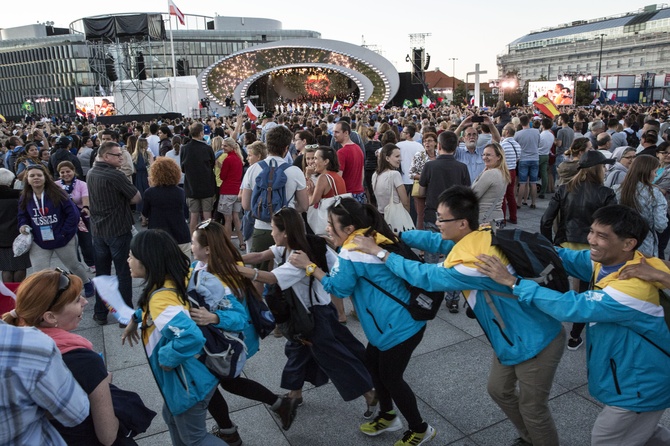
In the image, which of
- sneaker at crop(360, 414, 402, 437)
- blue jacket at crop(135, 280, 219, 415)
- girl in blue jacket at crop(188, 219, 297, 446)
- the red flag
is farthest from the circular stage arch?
blue jacket at crop(135, 280, 219, 415)

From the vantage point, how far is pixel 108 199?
4.82 m

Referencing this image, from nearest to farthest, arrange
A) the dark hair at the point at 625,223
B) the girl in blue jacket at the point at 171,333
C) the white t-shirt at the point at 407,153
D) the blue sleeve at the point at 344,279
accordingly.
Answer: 1. the dark hair at the point at 625,223
2. the girl in blue jacket at the point at 171,333
3. the blue sleeve at the point at 344,279
4. the white t-shirt at the point at 407,153

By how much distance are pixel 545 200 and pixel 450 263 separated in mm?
8835

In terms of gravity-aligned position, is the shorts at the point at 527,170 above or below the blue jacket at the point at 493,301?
below

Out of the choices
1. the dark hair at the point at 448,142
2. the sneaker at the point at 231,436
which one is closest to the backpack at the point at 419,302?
the sneaker at the point at 231,436

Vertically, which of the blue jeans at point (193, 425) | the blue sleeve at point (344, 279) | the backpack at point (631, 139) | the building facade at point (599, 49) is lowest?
the blue jeans at point (193, 425)

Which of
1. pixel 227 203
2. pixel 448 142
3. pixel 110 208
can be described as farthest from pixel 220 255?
pixel 227 203

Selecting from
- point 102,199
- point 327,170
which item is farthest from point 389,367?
point 102,199

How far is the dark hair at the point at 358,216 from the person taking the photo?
2.87 metres

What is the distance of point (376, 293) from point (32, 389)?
1731mm

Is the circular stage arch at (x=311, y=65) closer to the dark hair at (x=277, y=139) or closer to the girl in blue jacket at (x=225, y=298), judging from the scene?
the dark hair at (x=277, y=139)

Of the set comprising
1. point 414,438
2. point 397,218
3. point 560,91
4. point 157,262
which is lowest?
point 414,438

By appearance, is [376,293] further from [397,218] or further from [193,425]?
[397,218]

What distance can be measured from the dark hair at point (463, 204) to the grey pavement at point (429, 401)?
1.48 meters
